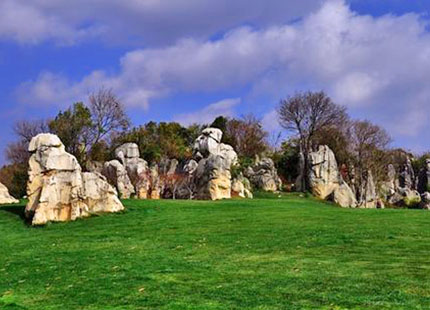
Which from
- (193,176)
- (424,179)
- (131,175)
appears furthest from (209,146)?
(424,179)

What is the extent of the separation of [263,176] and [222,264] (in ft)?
114

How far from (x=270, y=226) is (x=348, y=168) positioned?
3799 cm

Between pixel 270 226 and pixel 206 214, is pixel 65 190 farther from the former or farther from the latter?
pixel 270 226

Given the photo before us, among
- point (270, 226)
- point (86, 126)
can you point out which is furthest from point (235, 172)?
point (270, 226)

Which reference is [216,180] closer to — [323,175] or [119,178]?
[119,178]

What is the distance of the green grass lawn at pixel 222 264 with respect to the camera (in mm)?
7211

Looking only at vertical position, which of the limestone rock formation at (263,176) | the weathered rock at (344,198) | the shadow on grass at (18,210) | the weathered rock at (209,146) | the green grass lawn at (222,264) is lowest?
the green grass lawn at (222,264)

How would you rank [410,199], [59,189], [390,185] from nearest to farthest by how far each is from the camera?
Result: [59,189]
[410,199]
[390,185]

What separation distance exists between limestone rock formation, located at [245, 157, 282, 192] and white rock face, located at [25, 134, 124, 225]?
2266 centimetres

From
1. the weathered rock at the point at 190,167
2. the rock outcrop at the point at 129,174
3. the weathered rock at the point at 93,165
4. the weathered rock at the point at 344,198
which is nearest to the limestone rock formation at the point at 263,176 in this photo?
the weathered rock at the point at 190,167

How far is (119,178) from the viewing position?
3822 centimetres

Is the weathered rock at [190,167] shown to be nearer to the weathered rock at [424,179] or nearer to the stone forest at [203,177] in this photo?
the stone forest at [203,177]

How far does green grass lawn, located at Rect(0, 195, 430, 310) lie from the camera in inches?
284

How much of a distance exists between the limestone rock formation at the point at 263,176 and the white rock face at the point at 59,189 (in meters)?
22.7
